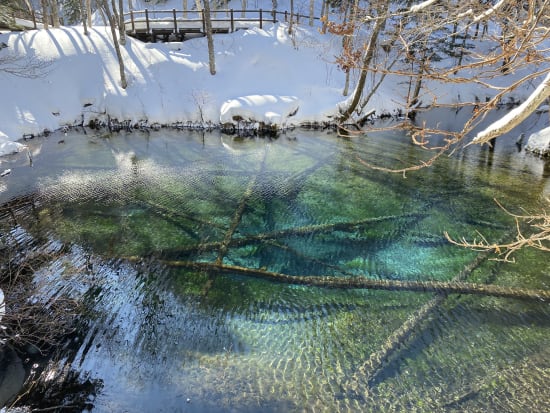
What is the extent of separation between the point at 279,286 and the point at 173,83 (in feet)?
54.3

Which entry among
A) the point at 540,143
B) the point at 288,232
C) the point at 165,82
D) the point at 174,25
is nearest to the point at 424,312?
the point at 288,232

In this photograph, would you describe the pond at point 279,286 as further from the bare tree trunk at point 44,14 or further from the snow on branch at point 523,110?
the bare tree trunk at point 44,14

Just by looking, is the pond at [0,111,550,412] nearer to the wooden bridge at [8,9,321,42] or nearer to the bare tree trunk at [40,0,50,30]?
the wooden bridge at [8,9,321,42]

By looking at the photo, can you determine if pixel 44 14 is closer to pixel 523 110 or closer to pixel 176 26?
pixel 176 26

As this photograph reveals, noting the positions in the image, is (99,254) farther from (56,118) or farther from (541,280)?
(56,118)

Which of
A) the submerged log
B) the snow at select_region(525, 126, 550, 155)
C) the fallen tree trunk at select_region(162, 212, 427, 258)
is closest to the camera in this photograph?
the submerged log

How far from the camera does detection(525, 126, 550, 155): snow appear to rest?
1420cm

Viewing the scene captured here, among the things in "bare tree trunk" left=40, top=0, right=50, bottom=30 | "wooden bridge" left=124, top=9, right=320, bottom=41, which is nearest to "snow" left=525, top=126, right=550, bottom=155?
"wooden bridge" left=124, top=9, right=320, bottom=41

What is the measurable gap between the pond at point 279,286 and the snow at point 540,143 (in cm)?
173

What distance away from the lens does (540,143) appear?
14492 millimetres

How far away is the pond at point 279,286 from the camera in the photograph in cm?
487

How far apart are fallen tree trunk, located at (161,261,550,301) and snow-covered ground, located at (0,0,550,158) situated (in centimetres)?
1203

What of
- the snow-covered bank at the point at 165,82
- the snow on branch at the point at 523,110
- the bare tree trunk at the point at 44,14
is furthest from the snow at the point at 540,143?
the bare tree trunk at the point at 44,14

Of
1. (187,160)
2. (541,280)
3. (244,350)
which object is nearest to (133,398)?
(244,350)
